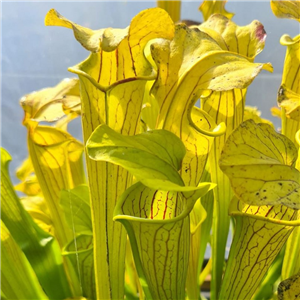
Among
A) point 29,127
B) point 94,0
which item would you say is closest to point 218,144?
point 29,127

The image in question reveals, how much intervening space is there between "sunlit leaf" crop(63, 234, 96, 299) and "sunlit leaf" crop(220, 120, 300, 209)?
339mm

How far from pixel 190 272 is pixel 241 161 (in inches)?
13.5

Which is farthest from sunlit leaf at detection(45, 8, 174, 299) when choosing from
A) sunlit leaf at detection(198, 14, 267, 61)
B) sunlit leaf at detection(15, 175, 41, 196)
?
sunlit leaf at detection(15, 175, 41, 196)

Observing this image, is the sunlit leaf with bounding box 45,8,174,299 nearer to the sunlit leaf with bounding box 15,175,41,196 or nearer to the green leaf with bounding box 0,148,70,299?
the green leaf with bounding box 0,148,70,299

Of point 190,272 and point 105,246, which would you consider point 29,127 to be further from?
point 190,272

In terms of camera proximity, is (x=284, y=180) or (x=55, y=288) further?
(x=55, y=288)

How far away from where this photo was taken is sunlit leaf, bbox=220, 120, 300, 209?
32 cm

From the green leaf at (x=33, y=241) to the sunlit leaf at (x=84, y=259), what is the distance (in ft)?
0.09

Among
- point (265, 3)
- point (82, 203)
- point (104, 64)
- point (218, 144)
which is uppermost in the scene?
point (265, 3)

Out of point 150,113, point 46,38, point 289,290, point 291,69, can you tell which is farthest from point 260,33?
point 46,38

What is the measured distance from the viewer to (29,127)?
582 mm

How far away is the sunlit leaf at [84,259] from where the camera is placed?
59 cm

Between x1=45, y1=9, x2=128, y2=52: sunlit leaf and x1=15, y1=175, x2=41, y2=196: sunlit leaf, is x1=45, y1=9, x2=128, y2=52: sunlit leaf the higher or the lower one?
the higher one

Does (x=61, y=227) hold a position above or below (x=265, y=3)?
below
